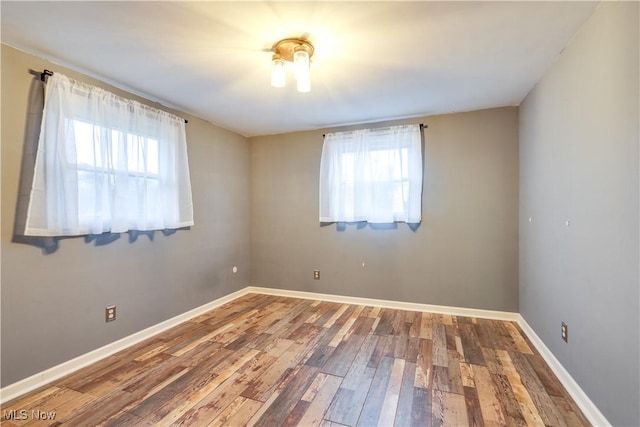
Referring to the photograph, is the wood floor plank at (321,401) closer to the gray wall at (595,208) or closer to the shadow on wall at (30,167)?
the gray wall at (595,208)

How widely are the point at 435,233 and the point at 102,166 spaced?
11.0 ft

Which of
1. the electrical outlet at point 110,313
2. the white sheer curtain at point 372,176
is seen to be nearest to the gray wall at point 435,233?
the white sheer curtain at point 372,176

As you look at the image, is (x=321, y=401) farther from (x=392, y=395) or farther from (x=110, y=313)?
(x=110, y=313)

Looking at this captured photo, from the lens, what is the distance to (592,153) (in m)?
1.63

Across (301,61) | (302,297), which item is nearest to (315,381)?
(302,297)

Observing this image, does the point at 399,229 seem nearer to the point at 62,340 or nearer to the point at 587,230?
the point at 587,230

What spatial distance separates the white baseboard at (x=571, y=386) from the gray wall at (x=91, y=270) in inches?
133

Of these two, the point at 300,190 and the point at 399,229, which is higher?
the point at 300,190

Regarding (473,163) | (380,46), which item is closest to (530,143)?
(473,163)

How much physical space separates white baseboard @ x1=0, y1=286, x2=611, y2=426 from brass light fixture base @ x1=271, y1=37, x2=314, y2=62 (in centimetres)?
270

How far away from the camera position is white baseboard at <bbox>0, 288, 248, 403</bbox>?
1.83 meters

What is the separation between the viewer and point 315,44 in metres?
1.89

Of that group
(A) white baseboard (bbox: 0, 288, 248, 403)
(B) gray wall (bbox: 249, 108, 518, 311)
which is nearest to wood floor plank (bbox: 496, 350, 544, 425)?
(B) gray wall (bbox: 249, 108, 518, 311)

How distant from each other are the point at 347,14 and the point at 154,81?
1.74 meters
